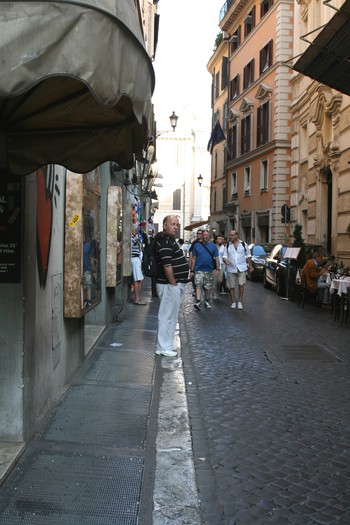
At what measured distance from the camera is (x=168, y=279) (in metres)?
8.02

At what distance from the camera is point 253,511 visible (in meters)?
3.66

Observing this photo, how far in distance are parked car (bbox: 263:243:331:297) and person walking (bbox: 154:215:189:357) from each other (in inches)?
327

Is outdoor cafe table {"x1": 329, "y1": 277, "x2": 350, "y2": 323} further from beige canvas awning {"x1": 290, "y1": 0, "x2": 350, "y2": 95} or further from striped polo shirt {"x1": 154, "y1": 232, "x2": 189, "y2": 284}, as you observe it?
striped polo shirt {"x1": 154, "y1": 232, "x2": 189, "y2": 284}

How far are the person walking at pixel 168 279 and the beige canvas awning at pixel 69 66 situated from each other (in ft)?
13.2

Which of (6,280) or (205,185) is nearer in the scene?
(6,280)

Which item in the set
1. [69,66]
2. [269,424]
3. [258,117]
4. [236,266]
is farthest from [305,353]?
[258,117]

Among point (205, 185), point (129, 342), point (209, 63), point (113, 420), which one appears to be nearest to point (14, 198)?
point (113, 420)

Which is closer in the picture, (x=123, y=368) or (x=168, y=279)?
(x=123, y=368)

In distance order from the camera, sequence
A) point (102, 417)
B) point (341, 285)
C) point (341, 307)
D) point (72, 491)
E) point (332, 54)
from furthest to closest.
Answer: point (341, 307)
point (341, 285)
point (332, 54)
point (102, 417)
point (72, 491)

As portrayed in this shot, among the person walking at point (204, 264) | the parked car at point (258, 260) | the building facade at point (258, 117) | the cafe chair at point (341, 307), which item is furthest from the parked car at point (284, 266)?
the building facade at point (258, 117)

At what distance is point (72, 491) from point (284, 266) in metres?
15.0

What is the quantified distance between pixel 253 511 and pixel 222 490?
1.10ft

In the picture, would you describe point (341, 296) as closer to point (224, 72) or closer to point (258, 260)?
point (258, 260)

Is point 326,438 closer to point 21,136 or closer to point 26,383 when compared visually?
point 26,383
